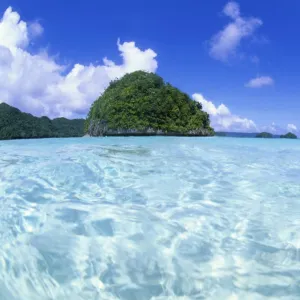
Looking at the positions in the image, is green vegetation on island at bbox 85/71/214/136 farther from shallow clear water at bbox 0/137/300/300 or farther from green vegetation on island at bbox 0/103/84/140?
shallow clear water at bbox 0/137/300/300

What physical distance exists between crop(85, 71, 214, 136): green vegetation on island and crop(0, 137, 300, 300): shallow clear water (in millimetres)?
32592

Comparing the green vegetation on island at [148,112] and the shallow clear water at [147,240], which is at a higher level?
the green vegetation on island at [148,112]

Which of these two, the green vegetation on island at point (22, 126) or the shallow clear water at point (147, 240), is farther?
the green vegetation on island at point (22, 126)

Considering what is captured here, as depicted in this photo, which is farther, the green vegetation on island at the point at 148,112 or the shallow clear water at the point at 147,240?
the green vegetation on island at the point at 148,112

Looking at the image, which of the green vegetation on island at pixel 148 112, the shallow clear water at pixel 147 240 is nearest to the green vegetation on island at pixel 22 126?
the green vegetation on island at pixel 148 112

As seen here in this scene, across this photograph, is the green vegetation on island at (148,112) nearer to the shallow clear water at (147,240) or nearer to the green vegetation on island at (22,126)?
the green vegetation on island at (22,126)

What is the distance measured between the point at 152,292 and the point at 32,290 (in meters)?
0.62

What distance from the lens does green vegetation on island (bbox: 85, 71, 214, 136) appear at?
120ft

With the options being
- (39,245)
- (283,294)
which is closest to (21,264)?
(39,245)

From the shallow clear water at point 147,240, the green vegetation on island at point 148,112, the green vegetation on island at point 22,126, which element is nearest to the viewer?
the shallow clear water at point 147,240

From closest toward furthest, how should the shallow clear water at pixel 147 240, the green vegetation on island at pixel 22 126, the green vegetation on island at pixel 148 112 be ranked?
the shallow clear water at pixel 147 240
the green vegetation on island at pixel 148 112
the green vegetation on island at pixel 22 126

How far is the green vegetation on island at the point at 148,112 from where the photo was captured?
36656 millimetres

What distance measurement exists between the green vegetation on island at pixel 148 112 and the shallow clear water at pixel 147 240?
32.6 metres

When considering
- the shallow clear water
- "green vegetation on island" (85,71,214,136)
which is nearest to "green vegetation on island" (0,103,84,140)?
"green vegetation on island" (85,71,214,136)
